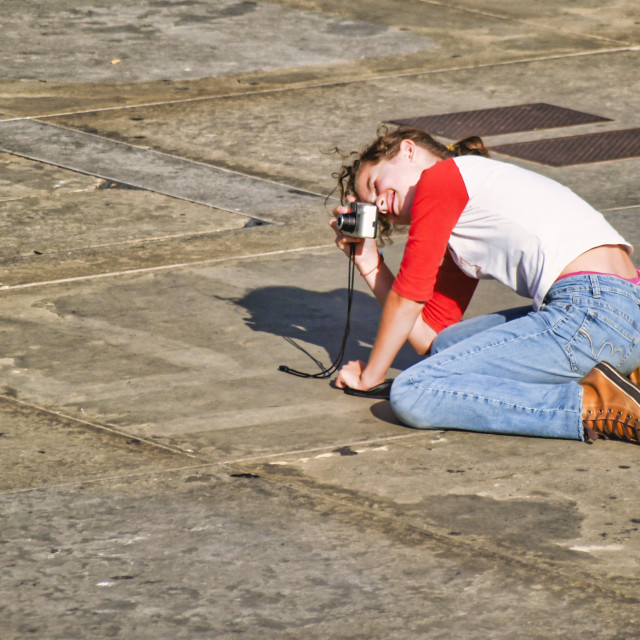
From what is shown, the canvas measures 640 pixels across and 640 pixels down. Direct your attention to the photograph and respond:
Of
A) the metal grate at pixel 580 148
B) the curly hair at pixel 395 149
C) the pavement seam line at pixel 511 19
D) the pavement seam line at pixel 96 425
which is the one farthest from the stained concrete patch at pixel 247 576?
the pavement seam line at pixel 511 19

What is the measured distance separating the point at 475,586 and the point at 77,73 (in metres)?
6.32

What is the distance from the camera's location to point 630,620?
2656 millimetres

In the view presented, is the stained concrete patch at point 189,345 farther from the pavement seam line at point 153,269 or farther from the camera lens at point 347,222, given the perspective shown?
the camera lens at point 347,222

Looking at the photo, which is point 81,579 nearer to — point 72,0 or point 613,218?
point 613,218

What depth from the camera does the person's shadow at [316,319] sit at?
173 inches

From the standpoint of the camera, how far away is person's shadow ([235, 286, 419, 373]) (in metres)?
4.40

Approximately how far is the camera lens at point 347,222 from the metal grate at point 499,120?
3.09 metres

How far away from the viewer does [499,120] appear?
23.7ft

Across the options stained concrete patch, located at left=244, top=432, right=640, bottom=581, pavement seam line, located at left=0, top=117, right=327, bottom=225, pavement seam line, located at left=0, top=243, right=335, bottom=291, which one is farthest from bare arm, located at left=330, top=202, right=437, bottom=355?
pavement seam line, located at left=0, top=117, right=327, bottom=225

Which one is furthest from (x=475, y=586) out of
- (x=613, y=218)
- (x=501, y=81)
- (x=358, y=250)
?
(x=501, y=81)

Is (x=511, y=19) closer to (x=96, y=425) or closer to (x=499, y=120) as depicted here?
(x=499, y=120)

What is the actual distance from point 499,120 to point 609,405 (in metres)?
3.96

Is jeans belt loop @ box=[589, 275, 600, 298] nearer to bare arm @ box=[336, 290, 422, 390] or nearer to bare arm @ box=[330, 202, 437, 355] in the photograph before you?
bare arm @ box=[336, 290, 422, 390]

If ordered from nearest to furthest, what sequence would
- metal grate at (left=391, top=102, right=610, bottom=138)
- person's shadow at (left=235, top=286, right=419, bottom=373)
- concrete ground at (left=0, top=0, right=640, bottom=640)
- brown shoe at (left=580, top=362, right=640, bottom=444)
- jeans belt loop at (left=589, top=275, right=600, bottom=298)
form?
concrete ground at (left=0, top=0, right=640, bottom=640) < brown shoe at (left=580, top=362, right=640, bottom=444) < jeans belt loop at (left=589, top=275, right=600, bottom=298) < person's shadow at (left=235, top=286, right=419, bottom=373) < metal grate at (left=391, top=102, right=610, bottom=138)
